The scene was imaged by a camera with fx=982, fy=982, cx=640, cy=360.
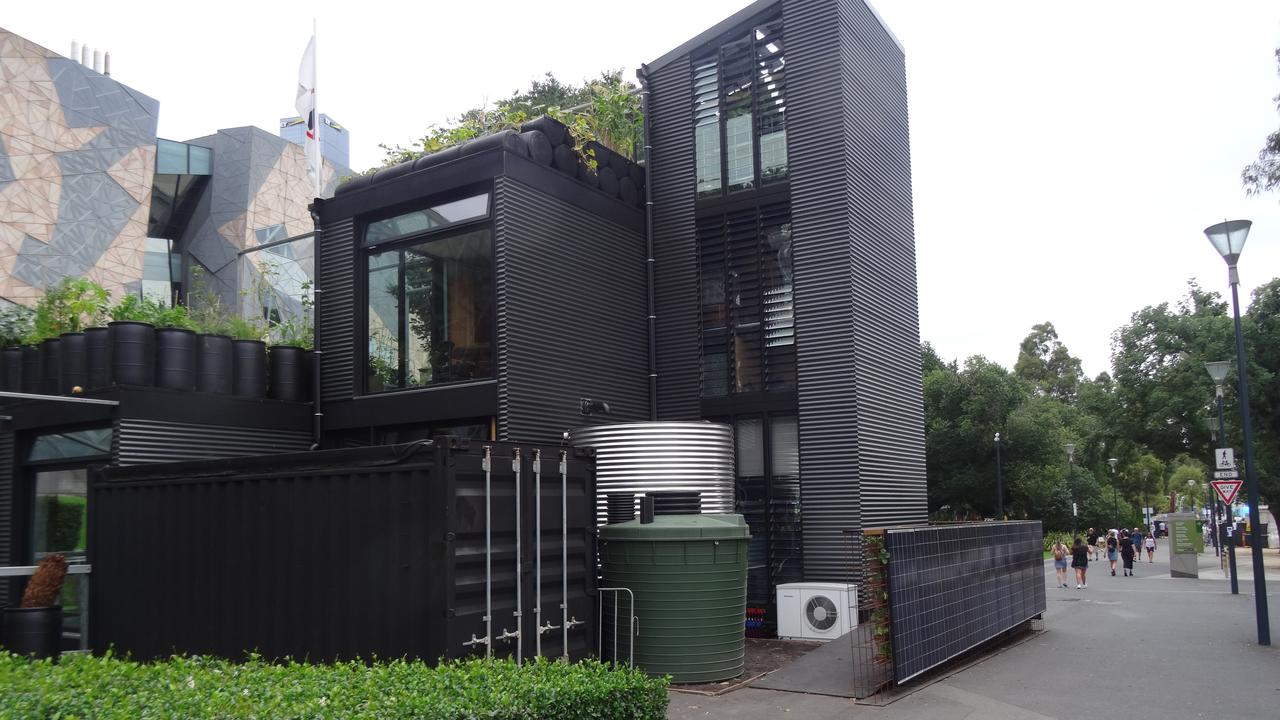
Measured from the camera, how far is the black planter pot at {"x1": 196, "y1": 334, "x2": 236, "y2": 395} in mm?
13375

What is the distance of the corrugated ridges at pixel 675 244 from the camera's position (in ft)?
52.1

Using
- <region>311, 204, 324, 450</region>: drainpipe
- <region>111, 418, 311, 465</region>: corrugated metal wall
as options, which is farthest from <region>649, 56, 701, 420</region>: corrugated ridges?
<region>111, 418, 311, 465</region>: corrugated metal wall

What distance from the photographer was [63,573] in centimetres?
1109

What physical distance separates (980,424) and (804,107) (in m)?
34.3

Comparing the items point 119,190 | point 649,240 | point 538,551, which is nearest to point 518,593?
point 538,551

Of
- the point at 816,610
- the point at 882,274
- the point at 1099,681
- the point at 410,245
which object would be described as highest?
the point at 410,245

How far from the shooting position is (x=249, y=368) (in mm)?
14078

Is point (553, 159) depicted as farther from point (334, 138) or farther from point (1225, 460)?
point (334, 138)

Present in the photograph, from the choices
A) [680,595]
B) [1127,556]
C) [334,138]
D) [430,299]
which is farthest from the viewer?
[334,138]

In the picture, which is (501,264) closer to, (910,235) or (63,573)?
(63,573)

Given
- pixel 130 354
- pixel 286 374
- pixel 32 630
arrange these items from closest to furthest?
pixel 32 630
pixel 130 354
pixel 286 374

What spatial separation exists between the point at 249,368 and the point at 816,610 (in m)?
8.70

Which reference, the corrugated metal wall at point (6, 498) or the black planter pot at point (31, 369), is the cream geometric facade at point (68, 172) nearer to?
the corrugated metal wall at point (6, 498)

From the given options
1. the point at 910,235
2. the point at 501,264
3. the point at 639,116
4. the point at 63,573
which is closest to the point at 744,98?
the point at 639,116
